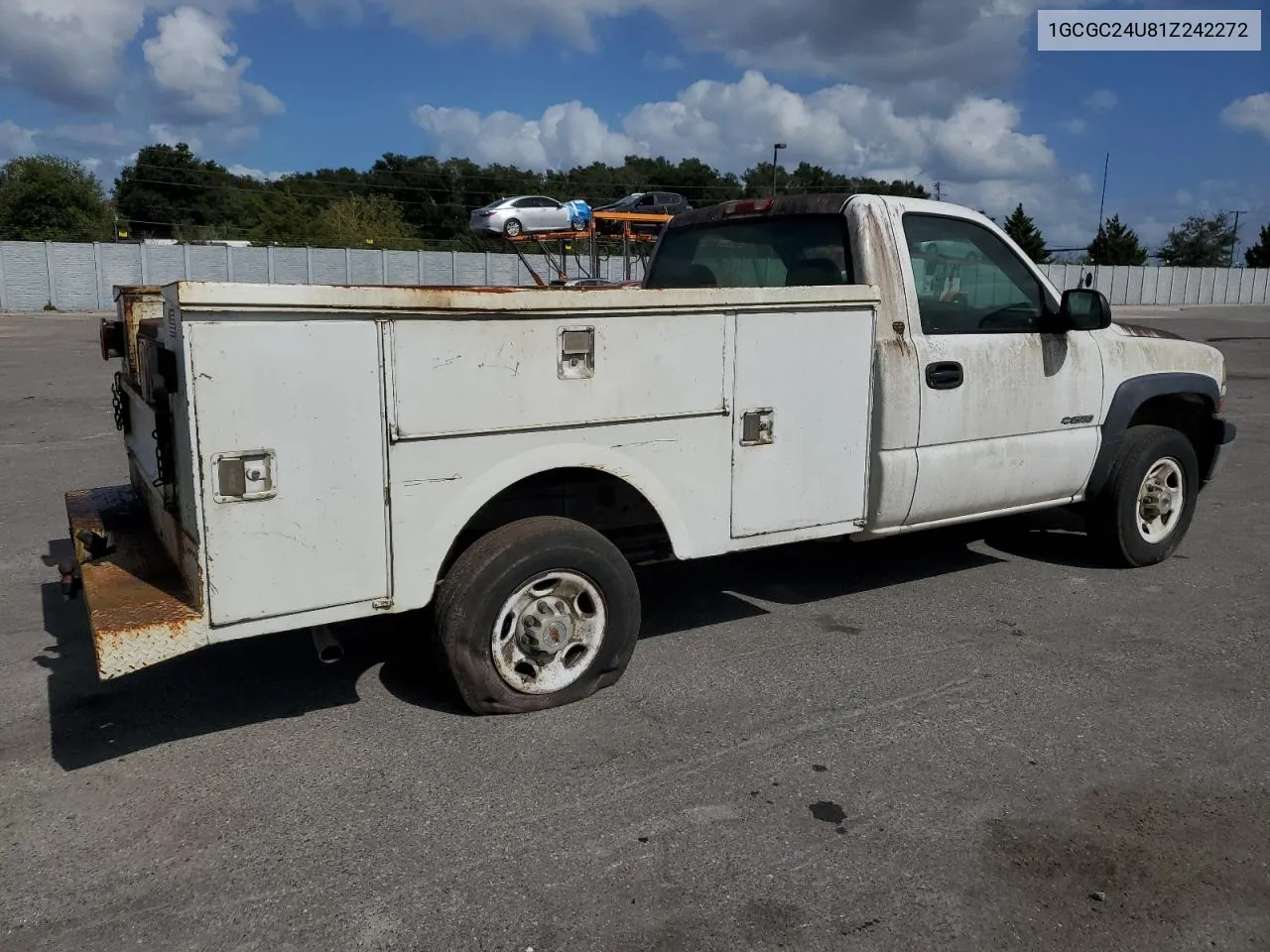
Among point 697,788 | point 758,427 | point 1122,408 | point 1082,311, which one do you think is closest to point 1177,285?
point 1122,408

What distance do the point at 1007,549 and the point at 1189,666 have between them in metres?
2.10

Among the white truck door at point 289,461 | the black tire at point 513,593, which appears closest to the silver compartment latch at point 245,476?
the white truck door at point 289,461

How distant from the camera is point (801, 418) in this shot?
4.66m

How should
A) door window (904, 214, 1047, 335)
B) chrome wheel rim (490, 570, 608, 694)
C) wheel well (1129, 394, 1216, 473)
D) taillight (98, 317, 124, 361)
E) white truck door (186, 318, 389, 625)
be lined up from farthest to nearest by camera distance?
wheel well (1129, 394, 1216, 473) → door window (904, 214, 1047, 335) → taillight (98, 317, 124, 361) → chrome wheel rim (490, 570, 608, 694) → white truck door (186, 318, 389, 625)

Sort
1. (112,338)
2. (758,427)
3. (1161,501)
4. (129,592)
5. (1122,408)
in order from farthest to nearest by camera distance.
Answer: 1. (1161,501)
2. (1122,408)
3. (112,338)
4. (758,427)
5. (129,592)

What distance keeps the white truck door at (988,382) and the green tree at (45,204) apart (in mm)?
61380

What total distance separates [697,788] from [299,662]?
2.12 metres

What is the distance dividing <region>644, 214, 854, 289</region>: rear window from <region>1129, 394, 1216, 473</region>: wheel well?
8.20ft

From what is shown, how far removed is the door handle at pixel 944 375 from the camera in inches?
199

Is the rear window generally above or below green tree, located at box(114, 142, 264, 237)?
below

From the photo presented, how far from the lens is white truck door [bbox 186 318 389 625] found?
10.9 ft

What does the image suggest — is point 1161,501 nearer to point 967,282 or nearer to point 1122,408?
point 1122,408

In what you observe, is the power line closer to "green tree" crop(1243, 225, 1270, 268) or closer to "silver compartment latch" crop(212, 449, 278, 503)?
Result: "green tree" crop(1243, 225, 1270, 268)

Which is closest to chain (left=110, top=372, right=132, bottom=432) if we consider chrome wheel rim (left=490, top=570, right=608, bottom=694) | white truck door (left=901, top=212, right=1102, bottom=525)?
chrome wheel rim (left=490, top=570, right=608, bottom=694)
